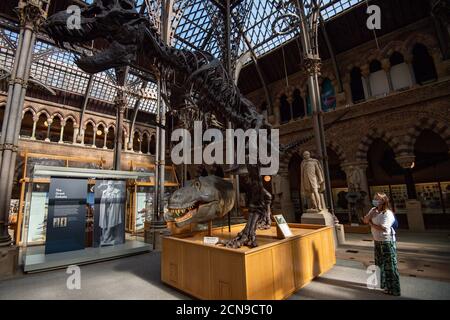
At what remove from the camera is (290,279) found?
12.1 feet

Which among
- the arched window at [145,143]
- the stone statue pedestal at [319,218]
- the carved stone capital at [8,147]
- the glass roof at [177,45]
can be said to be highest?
the glass roof at [177,45]

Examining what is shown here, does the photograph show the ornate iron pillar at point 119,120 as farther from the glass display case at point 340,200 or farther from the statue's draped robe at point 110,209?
the glass display case at point 340,200

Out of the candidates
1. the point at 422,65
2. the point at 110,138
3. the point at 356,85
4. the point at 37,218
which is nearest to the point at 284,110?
the point at 356,85

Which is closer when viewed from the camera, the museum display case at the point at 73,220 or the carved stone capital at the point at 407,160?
the museum display case at the point at 73,220

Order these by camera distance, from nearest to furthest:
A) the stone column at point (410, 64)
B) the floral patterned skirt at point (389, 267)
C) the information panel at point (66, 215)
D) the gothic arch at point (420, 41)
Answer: the floral patterned skirt at point (389, 267) < the information panel at point (66, 215) < the gothic arch at point (420, 41) < the stone column at point (410, 64)

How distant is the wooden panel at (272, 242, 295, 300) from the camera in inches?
134

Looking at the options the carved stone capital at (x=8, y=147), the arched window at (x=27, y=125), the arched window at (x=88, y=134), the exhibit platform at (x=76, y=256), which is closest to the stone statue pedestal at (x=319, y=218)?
the exhibit platform at (x=76, y=256)

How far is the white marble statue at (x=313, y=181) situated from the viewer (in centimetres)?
741

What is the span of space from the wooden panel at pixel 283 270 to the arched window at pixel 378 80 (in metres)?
13.1

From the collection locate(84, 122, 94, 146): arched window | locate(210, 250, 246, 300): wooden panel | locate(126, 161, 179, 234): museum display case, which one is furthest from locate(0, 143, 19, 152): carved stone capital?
locate(84, 122, 94, 146): arched window

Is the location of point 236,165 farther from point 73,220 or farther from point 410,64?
point 410,64

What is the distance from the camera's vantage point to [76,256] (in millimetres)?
6062

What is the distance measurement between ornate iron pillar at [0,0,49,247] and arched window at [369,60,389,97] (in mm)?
15618

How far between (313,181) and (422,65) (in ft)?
35.9
